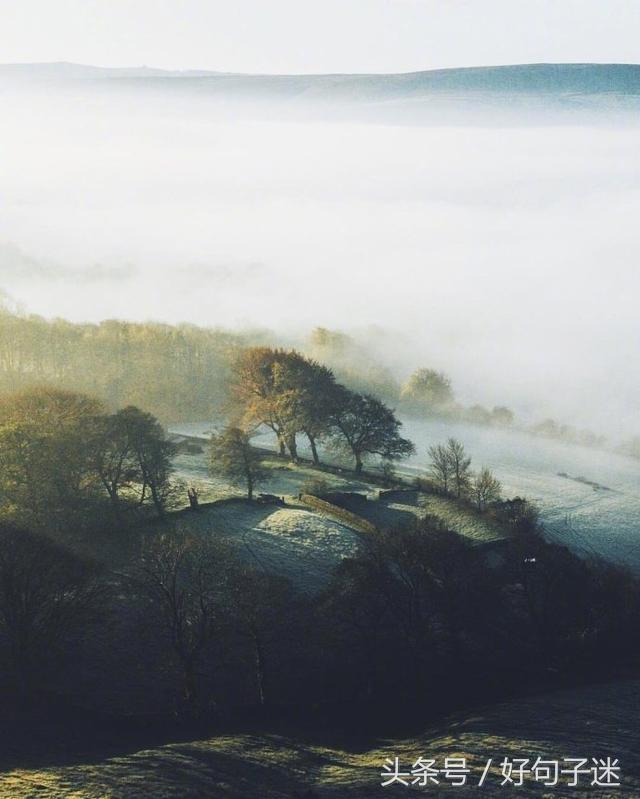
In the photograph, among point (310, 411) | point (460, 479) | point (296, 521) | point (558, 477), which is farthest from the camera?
point (558, 477)

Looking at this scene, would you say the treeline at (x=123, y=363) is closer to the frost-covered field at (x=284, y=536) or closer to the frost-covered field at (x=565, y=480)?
the frost-covered field at (x=565, y=480)

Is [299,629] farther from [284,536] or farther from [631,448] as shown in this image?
[631,448]

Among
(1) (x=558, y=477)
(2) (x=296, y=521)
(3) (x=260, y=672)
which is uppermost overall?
(1) (x=558, y=477)

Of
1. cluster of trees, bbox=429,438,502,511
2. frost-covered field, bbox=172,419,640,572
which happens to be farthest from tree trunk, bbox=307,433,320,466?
cluster of trees, bbox=429,438,502,511

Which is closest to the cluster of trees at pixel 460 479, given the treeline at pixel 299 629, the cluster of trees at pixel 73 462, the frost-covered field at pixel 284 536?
the frost-covered field at pixel 284 536

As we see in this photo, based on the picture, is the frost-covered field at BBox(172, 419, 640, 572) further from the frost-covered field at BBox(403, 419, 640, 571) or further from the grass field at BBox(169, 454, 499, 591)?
the grass field at BBox(169, 454, 499, 591)

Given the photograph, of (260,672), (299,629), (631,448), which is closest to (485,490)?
(299,629)

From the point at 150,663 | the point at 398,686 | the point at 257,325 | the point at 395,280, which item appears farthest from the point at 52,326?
the point at 395,280
